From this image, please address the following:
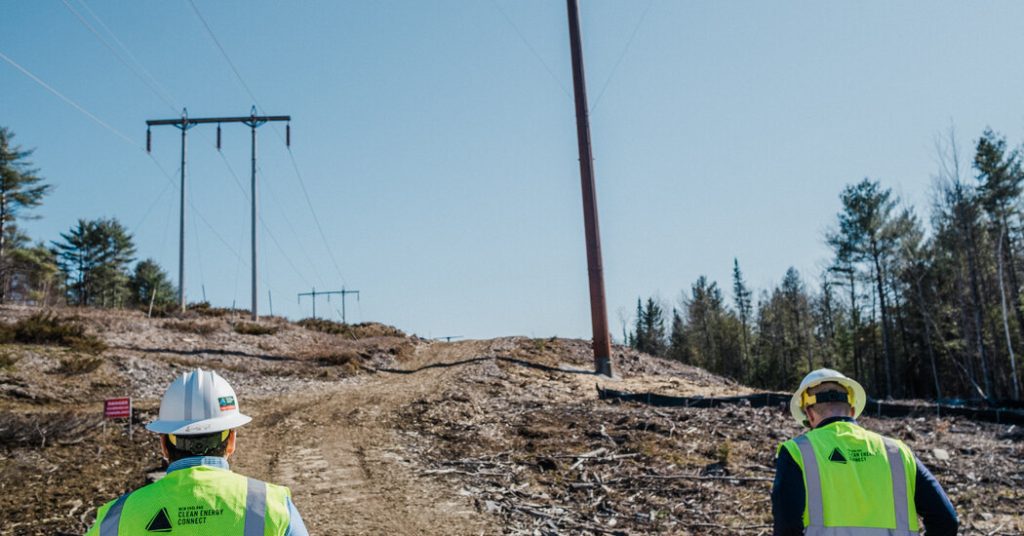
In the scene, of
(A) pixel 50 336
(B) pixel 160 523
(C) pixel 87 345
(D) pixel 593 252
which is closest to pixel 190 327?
(A) pixel 50 336

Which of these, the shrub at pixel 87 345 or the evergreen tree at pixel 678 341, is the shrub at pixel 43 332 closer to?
the shrub at pixel 87 345

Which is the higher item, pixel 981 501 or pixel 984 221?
pixel 984 221

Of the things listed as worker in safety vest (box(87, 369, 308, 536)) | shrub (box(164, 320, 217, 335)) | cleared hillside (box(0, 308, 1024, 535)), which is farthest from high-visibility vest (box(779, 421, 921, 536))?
shrub (box(164, 320, 217, 335))

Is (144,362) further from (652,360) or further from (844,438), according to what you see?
(844,438)

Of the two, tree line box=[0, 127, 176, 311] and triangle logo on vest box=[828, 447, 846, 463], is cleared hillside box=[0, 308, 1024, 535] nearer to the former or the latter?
triangle logo on vest box=[828, 447, 846, 463]

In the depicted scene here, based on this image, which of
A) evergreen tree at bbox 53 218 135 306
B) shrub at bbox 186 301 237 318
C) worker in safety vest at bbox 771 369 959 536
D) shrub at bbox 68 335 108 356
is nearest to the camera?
worker in safety vest at bbox 771 369 959 536

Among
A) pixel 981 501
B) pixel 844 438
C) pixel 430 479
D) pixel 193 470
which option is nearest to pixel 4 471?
pixel 430 479

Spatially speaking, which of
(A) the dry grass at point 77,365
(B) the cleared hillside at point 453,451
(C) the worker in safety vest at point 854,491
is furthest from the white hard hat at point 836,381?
(A) the dry grass at point 77,365

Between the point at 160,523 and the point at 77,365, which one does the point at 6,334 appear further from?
the point at 160,523

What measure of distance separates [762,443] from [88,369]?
14795 millimetres

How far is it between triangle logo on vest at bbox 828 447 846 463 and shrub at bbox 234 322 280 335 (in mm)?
24453

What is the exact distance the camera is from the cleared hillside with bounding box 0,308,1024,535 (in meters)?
8.52

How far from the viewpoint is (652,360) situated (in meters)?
25.8

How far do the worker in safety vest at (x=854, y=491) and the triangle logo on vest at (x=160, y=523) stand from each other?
9.24 feet
